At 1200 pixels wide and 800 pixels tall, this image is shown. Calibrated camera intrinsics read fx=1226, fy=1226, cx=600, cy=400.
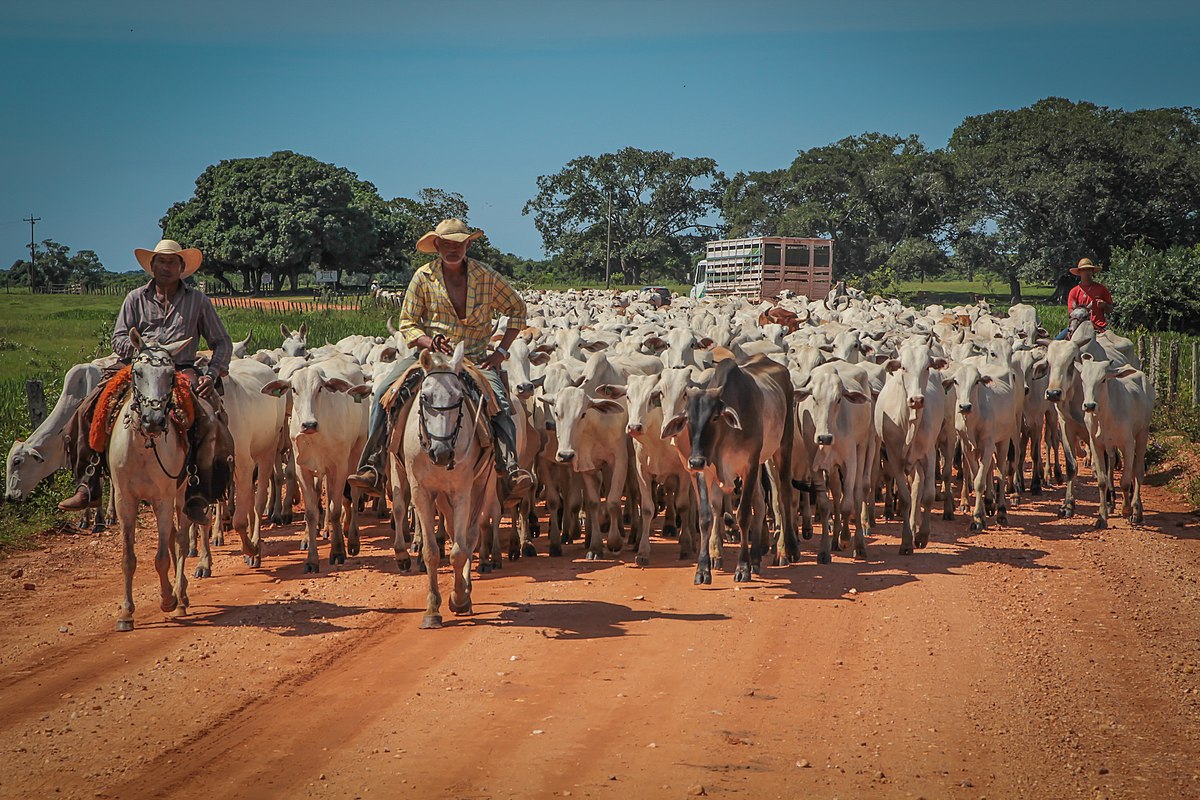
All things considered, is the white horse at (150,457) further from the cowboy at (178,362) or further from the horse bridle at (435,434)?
the horse bridle at (435,434)

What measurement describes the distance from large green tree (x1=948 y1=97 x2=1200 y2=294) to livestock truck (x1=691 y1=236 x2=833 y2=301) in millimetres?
16802

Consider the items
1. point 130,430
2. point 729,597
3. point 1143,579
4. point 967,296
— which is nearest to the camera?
point 130,430

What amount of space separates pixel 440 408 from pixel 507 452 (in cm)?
90

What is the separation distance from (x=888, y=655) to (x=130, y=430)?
18.9ft

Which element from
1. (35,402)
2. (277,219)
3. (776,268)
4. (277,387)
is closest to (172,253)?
(277,387)

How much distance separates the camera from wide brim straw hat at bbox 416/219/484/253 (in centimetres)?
995

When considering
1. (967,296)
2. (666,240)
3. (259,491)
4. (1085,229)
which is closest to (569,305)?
(259,491)

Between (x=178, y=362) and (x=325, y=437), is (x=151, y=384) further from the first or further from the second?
(x=325, y=437)

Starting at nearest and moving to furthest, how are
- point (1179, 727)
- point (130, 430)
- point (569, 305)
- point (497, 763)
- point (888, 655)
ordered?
point (497, 763) < point (1179, 727) < point (888, 655) < point (130, 430) < point (569, 305)

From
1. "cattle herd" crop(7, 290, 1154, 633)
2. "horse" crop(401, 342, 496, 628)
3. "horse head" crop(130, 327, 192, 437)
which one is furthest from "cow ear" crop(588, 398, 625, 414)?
"horse head" crop(130, 327, 192, 437)

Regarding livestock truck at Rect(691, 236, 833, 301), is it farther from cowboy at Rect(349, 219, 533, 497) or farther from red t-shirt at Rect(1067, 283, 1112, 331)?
cowboy at Rect(349, 219, 533, 497)

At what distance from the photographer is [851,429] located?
40.1 ft

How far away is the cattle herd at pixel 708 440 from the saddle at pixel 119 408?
1.75 m

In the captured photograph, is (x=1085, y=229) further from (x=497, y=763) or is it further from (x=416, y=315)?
(x=497, y=763)
